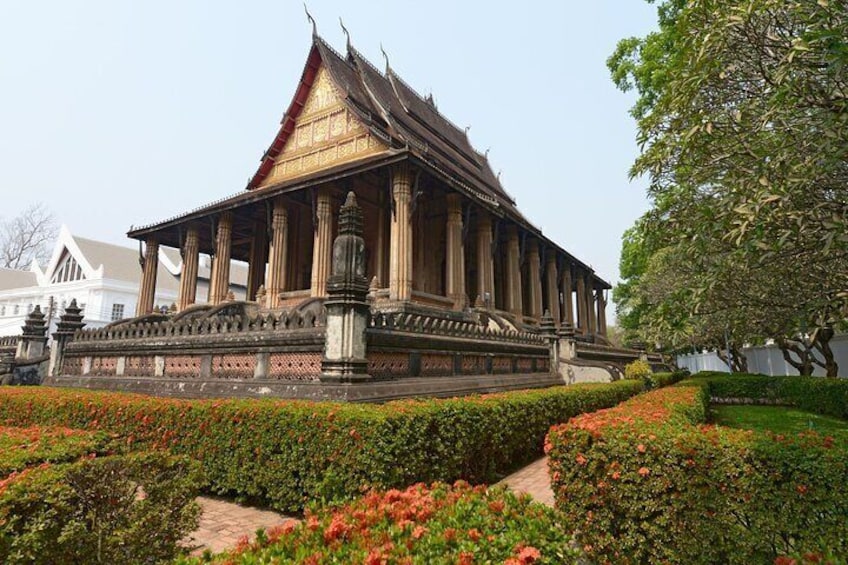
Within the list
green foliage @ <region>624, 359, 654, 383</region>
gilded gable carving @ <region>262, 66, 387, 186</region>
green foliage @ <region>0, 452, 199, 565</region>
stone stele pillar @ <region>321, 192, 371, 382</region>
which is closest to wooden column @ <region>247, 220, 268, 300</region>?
gilded gable carving @ <region>262, 66, 387, 186</region>

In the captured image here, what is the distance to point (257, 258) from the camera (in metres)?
22.7

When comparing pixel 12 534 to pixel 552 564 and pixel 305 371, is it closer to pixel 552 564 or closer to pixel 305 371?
pixel 552 564

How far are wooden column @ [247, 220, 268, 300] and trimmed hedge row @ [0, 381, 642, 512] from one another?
Answer: 51.1 feet

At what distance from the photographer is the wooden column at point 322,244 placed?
1582 centimetres

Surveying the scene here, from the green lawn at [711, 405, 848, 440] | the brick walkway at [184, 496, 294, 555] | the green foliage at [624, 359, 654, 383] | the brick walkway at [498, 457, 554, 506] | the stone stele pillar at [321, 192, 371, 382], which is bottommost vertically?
the brick walkway at [184, 496, 294, 555]

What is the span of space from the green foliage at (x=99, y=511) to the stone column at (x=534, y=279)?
19737 millimetres

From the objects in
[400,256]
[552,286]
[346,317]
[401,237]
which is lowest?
[346,317]

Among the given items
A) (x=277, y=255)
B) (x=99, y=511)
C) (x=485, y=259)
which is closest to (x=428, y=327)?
(x=99, y=511)

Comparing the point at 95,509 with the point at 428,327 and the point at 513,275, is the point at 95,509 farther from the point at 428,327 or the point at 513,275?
the point at 513,275

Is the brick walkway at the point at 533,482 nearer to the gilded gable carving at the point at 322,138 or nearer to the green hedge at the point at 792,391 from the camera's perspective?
the green hedge at the point at 792,391

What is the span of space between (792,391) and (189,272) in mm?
23378

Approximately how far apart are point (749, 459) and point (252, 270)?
22.2 metres

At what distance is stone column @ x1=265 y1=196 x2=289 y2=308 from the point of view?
57.2 ft

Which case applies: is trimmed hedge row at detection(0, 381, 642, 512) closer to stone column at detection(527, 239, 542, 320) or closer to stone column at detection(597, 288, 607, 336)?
stone column at detection(527, 239, 542, 320)
